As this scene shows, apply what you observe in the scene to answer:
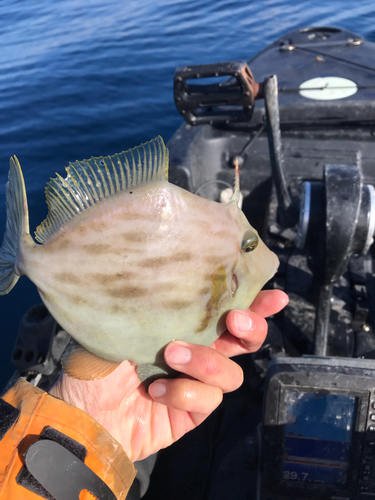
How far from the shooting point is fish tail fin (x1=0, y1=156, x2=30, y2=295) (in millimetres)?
1604

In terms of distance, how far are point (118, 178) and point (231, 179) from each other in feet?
13.5

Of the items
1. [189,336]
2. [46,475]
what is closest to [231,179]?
[189,336]

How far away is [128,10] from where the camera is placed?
18.1 m

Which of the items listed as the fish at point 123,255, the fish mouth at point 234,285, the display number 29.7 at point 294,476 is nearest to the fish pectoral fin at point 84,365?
the fish at point 123,255

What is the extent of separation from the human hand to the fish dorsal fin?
0.74 metres

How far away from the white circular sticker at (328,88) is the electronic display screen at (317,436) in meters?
4.39

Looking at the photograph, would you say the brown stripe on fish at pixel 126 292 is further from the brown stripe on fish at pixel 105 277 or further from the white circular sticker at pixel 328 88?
the white circular sticker at pixel 328 88

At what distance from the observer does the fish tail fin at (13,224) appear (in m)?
1.60

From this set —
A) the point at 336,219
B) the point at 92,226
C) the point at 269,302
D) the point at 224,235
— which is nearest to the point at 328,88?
the point at 336,219

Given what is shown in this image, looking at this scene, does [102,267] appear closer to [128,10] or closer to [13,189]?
[13,189]

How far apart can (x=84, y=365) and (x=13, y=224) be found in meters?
0.73

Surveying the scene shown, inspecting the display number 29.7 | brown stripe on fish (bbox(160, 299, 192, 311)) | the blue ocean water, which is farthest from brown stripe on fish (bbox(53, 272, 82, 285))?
the blue ocean water

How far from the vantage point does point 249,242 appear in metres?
1.74

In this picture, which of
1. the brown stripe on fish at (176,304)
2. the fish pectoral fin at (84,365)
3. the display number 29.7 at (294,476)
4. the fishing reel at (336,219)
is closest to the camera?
the brown stripe on fish at (176,304)
